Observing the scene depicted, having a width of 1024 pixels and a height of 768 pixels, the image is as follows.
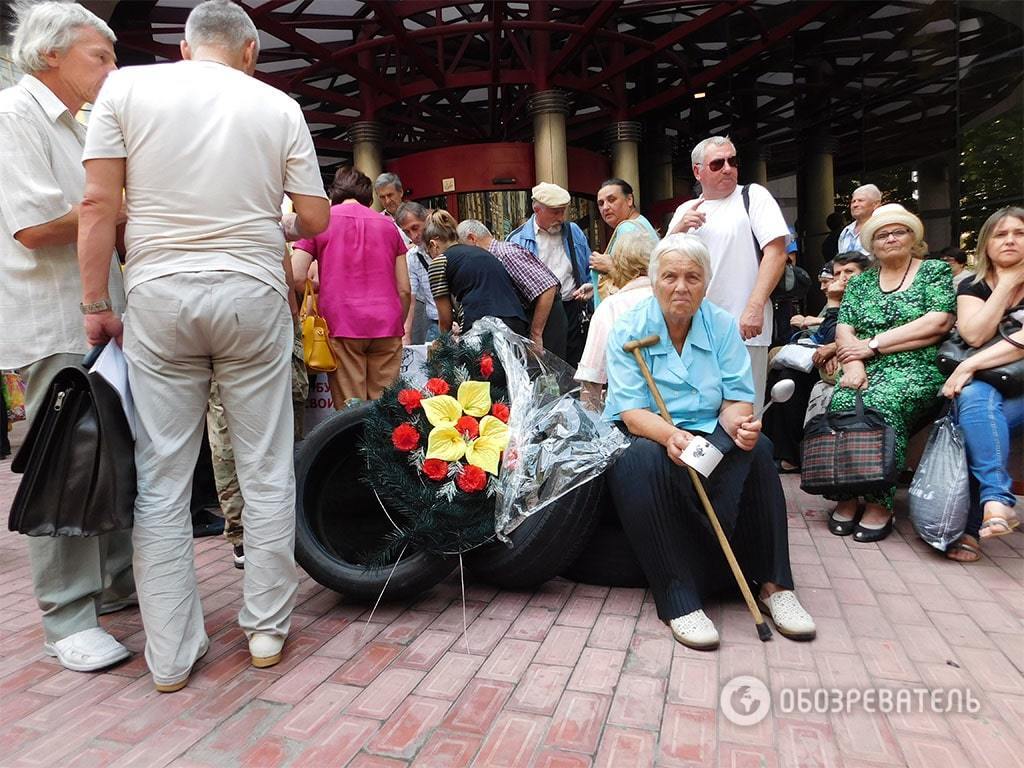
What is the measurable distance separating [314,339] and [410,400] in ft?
4.46

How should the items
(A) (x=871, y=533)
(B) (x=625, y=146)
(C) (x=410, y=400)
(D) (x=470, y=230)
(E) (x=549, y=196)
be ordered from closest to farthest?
1. (C) (x=410, y=400)
2. (A) (x=871, y=533)
3. (D) (x=470, y=230)
4. (E) (x=549, y=196)
5. (B) (x=625, y=146)

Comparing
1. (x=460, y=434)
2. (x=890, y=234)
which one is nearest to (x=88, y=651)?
(x=460, y=434)

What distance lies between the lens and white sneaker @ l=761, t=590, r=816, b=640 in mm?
2338

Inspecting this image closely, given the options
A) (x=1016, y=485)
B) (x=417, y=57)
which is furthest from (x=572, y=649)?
(x=417, y=57)

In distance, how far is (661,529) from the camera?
8.23 ft

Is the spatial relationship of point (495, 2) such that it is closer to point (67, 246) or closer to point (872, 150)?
point (872, 150)

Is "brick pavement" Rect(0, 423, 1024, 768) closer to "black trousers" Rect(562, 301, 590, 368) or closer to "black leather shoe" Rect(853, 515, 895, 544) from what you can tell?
"black leather shoe" Rect(853, 515, 895, 544)

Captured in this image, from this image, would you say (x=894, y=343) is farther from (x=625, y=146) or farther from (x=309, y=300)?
(x=625, y=146)

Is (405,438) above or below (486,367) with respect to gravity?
below

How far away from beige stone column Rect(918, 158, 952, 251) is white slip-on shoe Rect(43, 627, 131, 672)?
10.2m

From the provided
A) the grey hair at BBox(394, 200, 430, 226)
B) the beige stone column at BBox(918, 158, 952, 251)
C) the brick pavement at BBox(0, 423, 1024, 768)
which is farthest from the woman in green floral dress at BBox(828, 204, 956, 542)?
the beige stone column at BBox(918, 158, 952, 251)

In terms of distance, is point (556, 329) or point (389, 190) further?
point (389, 190)

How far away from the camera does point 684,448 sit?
2400mm

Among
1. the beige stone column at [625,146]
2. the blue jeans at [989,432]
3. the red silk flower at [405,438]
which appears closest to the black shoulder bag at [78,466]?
the red silk flower at [405,438]
